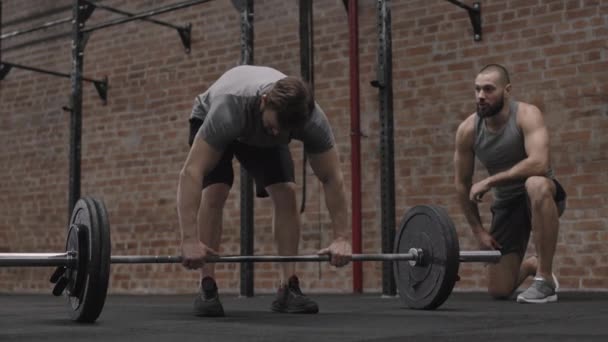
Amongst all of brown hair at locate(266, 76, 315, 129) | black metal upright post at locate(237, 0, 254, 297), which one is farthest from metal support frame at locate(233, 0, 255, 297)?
brown hair at locate(266, 76, 315, 129)

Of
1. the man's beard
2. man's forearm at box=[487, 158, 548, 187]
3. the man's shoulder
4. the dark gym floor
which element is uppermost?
the man's beard

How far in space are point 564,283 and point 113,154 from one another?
128 inches

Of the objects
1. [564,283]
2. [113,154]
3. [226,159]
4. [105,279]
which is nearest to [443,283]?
[226,159]

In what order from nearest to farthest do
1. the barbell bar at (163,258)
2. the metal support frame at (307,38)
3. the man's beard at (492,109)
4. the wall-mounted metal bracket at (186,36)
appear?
the barbell bar at (163,258)
the man's beard at (492,109)
the metal support frame at (307,38)
the wall-mounted metal bracket at (186,36)

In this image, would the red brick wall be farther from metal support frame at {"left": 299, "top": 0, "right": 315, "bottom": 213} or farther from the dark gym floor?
the dark gym floor

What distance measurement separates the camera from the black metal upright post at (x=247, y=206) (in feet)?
14.5

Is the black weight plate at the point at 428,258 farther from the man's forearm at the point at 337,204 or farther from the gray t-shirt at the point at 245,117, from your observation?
the gray t-shirt at the point at 245,117

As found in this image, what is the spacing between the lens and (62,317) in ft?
9.46

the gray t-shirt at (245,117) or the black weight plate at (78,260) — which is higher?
the gray t-shirt at (245,117)

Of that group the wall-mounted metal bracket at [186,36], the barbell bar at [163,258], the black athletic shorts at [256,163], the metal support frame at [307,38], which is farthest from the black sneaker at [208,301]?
the wall-mounted metal bracket at [186,36]

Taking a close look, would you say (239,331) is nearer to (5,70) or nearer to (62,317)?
(62,317)

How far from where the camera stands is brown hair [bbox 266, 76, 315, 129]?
2.27 metres

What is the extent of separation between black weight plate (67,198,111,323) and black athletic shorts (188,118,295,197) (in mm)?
513

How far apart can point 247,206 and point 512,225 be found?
146 centimetres
